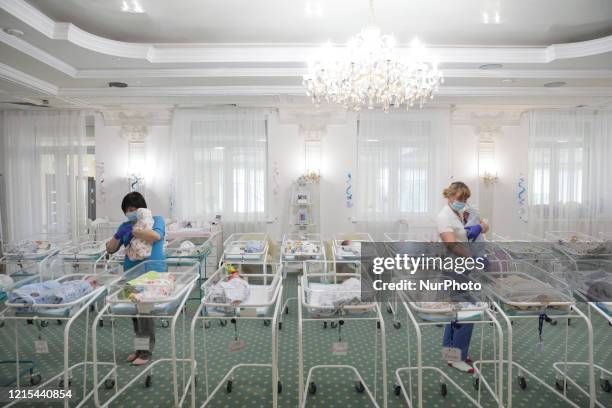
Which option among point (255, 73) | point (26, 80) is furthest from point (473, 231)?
point (26, 80)

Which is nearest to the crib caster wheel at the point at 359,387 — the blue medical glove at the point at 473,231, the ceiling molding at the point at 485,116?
the blue medical glove at the point at 473,231

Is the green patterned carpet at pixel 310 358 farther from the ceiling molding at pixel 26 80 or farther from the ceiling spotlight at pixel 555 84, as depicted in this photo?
the ceiling spotlight at pixel 555 84

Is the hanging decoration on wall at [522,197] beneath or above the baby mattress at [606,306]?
above

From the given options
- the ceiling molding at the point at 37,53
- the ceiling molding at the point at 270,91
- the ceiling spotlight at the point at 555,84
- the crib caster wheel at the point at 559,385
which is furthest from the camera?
the ceiling molding at the point at 270,91

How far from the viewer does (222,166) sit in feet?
22.0

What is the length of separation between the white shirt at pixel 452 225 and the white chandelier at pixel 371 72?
1110 millimetres

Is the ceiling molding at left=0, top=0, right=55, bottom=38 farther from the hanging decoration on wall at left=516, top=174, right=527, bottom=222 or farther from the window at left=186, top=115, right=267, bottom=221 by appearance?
the hanging decoration on wall at left=516, top=174, right=527, bottom=222

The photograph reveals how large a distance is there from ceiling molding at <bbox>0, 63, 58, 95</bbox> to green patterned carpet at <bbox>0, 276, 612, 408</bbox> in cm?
293

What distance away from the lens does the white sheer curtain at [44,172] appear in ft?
21.7

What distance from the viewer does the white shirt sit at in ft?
10.7

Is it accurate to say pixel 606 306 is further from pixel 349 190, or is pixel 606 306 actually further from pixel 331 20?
pixel 349 190

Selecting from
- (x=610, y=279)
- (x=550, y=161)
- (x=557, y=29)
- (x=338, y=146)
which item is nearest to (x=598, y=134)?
(x=550, y=161)

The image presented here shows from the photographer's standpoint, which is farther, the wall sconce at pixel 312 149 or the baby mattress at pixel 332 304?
the wall sconce at pixel 312 149

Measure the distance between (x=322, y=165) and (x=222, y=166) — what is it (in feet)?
5.85
